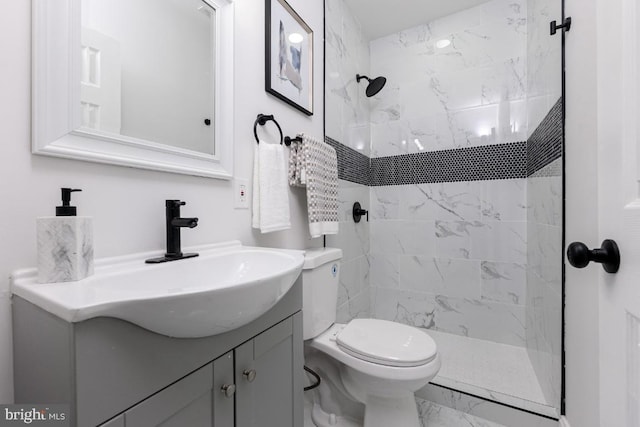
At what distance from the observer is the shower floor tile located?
4.50ft

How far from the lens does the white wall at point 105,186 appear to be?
22.5 inches

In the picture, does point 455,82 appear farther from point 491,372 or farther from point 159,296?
point 159,296

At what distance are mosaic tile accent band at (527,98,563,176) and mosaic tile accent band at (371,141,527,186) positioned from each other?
0.30ft

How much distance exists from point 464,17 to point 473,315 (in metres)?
2.18

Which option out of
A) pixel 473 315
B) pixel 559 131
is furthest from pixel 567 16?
pixel 473 315

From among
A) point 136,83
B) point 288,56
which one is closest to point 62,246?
point 136,83

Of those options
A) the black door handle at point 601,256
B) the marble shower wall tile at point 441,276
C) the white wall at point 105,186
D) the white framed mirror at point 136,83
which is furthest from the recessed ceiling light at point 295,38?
the marble shower wall tile at point 441,276

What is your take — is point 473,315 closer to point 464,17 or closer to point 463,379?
point 463,379

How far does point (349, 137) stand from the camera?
2.06 meters

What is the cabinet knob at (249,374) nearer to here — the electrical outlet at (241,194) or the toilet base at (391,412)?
the electrical outlet at (241,194)

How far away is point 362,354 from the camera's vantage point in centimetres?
115

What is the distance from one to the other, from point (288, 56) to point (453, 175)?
56.1 inches

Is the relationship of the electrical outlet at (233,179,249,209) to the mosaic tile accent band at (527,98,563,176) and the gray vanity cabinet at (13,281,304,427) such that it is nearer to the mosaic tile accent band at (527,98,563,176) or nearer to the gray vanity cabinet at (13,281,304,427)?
the gray vanity cabinet at (13,281,304,427)

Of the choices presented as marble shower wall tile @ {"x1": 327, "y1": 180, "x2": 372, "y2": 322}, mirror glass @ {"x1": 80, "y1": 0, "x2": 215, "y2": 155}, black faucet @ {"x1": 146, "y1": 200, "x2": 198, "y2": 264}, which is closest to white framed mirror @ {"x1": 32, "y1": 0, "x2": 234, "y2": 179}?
mirror glass @ {"x1": 80, "y1": 0, "x2": 215, "y2": 155}
